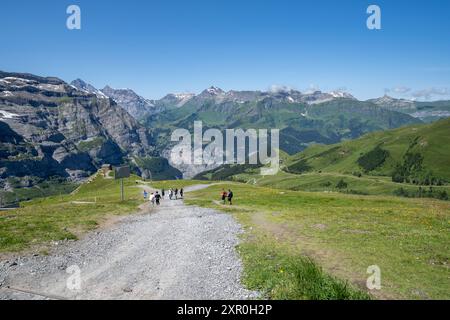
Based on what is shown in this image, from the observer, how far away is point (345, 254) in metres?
25.3

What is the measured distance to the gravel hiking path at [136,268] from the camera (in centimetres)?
1795

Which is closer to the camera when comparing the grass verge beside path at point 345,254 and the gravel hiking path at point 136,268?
the grass verge beside path at point 345,254

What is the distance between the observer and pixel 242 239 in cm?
3170

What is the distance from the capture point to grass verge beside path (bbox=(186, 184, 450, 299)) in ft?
57.2

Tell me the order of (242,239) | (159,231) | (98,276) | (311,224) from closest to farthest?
1. (98,276)
2. (242,239)
3. (159,231)
4. (311,224)

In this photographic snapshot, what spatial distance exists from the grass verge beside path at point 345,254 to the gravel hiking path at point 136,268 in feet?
6.41

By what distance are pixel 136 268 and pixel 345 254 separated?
48.0ft

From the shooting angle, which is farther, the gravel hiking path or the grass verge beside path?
the gravel hiking path

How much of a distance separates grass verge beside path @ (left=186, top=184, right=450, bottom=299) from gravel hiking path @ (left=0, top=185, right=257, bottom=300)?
6.41 feet
